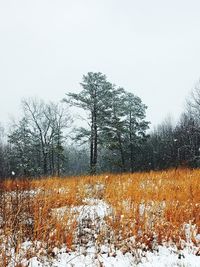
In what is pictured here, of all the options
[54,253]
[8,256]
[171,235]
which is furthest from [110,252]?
[8,256]

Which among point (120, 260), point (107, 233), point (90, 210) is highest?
point (90, 210)

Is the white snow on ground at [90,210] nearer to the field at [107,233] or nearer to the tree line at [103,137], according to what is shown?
the field at [107,233]

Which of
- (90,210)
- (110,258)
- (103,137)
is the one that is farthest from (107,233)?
(103,137)

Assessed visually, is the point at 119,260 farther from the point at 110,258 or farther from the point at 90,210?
the point at 90,210

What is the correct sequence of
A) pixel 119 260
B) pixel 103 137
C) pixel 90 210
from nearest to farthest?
pixel 119 260, pixel 90 210, pixel 103 137

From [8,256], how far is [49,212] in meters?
2.06

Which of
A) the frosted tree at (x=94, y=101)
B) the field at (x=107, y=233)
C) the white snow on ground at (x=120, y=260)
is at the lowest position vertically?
the white snow on ground at (x=120, y=260)

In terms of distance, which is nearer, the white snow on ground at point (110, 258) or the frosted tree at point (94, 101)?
the white snow on ground at point (110, 258)

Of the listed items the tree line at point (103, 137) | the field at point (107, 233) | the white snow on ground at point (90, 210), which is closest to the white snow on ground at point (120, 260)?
the field at point (107, 233)

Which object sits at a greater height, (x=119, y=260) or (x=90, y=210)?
(x=90, y=210)

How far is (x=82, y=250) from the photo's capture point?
194 inches

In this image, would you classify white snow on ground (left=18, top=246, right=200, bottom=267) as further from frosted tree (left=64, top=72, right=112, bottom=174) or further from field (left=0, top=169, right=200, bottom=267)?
frosted tree (left=64, top=72, right=112, bottom=174)

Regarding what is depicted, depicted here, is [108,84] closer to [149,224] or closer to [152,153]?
[152,153]

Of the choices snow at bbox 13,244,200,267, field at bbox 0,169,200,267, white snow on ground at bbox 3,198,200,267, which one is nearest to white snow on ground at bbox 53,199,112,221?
field at bbox 0,169,200,267
